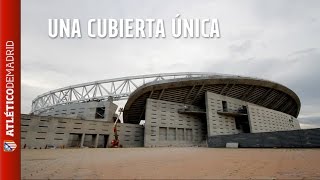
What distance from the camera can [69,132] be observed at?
32719mm

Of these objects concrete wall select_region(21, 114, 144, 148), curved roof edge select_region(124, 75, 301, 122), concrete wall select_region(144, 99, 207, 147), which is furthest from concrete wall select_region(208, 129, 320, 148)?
concrete wall select_region(21, 114, 144, 148)

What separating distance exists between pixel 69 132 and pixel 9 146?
3077 cm

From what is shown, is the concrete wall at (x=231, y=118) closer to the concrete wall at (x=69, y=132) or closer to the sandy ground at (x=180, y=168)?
the concrete wall at (x=69, y=132)

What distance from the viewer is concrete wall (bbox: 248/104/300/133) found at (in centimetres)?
4162

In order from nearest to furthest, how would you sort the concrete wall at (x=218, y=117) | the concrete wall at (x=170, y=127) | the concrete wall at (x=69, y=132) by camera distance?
1. the concrete wall at (x=69, y=132)
2. the concrete wall at (x=170, y=127)
3. the concrete wall at (x=218, y=117)

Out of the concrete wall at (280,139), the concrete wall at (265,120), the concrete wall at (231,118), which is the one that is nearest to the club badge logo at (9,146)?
the concrete wall at (280,139)

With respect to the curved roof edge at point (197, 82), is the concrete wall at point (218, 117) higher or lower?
lower

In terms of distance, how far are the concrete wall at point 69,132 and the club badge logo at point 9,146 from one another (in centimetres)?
2799

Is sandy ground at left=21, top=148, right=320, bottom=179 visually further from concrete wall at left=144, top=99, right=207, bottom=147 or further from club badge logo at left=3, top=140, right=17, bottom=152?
concrete wall at left=144, top=99, right=207, bottom=147

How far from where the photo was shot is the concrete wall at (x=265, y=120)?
41625 millimetres

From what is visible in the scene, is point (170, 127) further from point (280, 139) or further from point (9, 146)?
point (9, 146)

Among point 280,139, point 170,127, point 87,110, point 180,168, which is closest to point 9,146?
point 180,168

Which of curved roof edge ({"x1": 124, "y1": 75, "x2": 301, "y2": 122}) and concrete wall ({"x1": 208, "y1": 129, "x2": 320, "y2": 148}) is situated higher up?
curved roof edge ({"x1": 124, "y1": 75, "x2": 301, "y2": 122})

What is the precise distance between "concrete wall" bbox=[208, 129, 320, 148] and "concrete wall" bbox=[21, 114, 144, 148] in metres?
17.8
